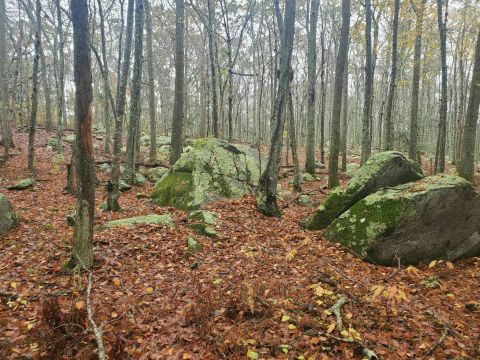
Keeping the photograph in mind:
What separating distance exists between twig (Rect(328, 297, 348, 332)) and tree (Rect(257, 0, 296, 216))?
4374 mm

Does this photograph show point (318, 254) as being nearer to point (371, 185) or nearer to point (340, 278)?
point (340, 278)

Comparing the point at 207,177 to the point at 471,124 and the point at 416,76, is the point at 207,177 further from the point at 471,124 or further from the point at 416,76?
the point at 416,76

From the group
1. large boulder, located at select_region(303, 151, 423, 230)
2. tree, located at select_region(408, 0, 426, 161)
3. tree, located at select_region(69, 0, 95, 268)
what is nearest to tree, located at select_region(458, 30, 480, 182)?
tree, located at select_region(408, 0, 426, 161)

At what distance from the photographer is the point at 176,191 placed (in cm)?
1001

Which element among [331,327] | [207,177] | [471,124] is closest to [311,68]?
[471,124]

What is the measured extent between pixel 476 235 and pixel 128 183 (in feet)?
36.8

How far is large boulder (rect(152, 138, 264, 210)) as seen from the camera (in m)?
9.73

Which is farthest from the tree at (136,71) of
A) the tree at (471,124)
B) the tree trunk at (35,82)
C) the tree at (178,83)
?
the tree at (471,124)

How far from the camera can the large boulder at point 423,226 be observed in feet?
20.2

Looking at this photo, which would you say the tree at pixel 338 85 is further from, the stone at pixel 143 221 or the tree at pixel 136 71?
the tree at pixel 136 71

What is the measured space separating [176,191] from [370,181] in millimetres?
5802

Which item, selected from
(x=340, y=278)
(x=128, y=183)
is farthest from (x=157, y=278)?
(x=128, y=183)

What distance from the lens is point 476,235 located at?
21.2ft

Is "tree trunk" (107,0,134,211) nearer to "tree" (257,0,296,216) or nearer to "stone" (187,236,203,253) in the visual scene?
"stone" (187,236,203,253)
